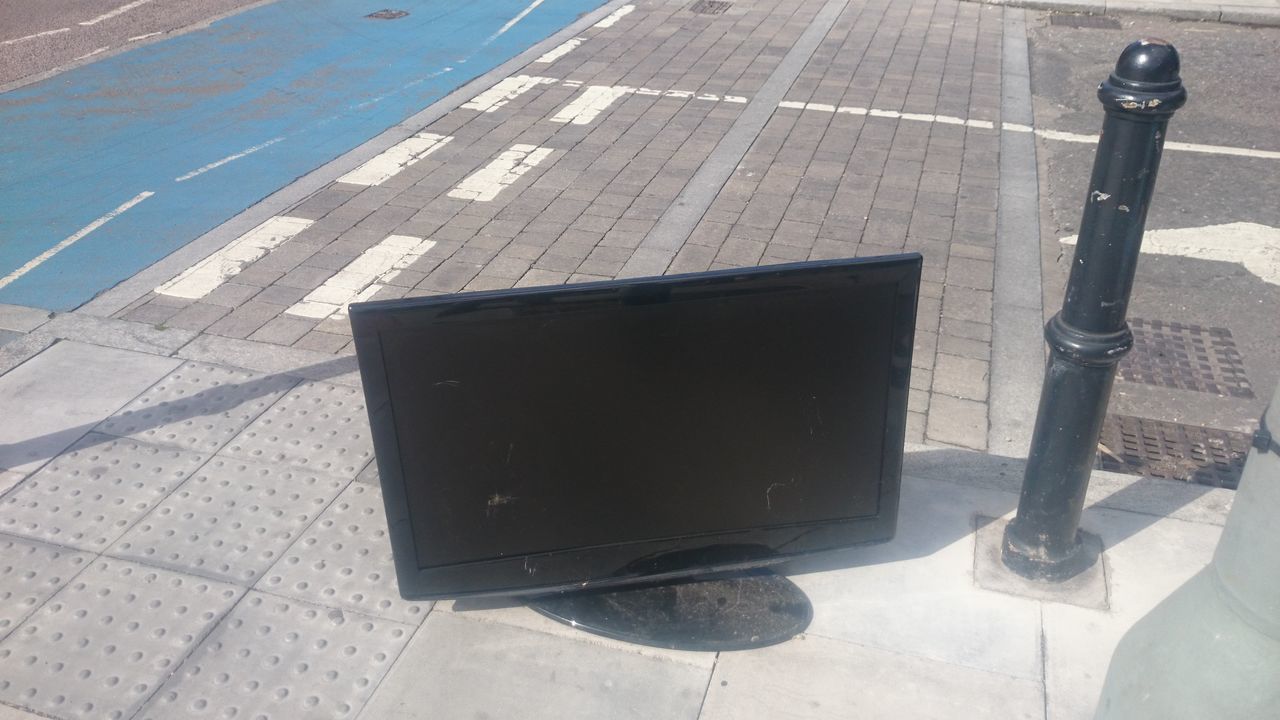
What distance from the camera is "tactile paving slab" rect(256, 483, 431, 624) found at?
3.59 metres

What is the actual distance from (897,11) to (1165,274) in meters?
7.90

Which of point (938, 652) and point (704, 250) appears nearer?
point (938, 652)

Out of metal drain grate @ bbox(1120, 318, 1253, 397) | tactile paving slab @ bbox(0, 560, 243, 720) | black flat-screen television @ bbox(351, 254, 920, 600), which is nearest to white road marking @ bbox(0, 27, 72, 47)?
tactile paving slab @ bbox(0, 560, 243, 720)

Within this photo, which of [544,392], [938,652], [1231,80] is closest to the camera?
[544,392]

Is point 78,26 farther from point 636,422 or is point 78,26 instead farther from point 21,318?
point 636,422

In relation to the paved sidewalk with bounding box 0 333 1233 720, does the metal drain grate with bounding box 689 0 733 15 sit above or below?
below

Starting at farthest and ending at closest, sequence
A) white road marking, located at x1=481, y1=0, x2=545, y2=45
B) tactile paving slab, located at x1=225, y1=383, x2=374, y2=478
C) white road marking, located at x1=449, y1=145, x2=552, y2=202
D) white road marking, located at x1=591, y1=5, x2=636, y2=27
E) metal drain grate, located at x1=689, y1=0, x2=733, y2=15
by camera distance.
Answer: metal drain grate, located at x1=689, y1=0, x2=733, y2=15
white road marking, located at x1=591, y1=5, x2=636, y2=27
white road marking, located at x1=481, y1=0, x2=545, y2=45
white road marking, located at x1=449, y1=145, x2=552, y2=202
tactile paving slab, located at x1=225, y1=383, x2=374, y2=478

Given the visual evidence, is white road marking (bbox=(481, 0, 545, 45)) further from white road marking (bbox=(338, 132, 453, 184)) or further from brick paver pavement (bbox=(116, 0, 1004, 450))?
white road marking (bbox=(338, 132, 453, 184))

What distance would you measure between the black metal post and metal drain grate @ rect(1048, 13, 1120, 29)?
11.6m

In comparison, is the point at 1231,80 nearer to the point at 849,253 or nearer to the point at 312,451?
the point at 849,253

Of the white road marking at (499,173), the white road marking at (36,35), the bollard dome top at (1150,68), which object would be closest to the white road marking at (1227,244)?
the white road marking at (499,173)

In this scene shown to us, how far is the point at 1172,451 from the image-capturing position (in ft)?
16.0

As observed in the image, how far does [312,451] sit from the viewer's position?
4406mm

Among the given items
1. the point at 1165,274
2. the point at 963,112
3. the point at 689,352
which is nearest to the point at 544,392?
the point at 689,352
